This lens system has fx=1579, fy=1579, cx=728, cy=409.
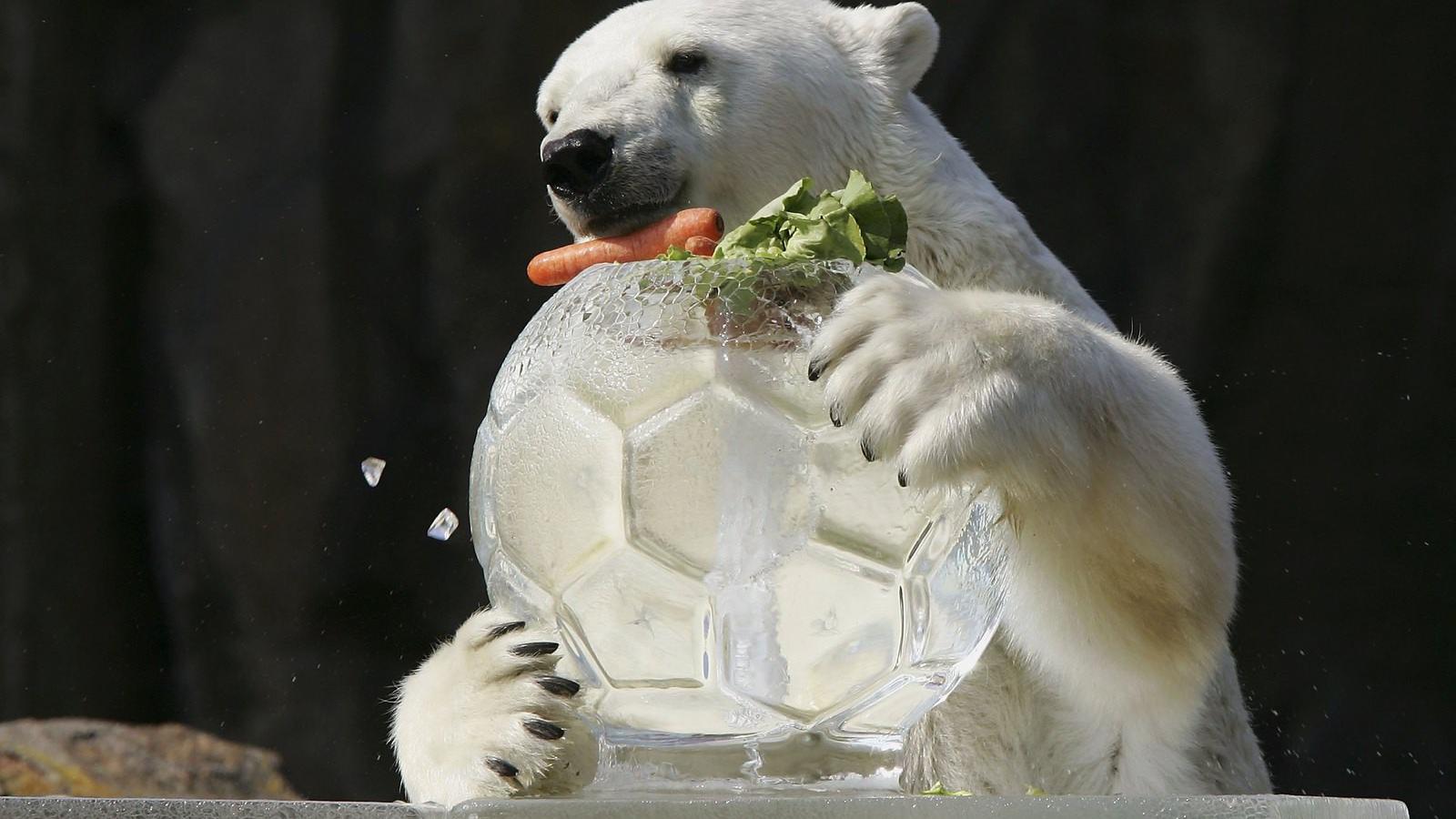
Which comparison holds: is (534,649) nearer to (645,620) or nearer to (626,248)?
(645,620)

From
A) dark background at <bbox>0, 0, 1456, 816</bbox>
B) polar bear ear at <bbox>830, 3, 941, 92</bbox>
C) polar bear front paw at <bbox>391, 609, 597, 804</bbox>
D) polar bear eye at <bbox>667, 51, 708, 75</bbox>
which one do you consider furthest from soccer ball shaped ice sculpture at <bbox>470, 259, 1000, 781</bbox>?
dark background at <bbox>0, 0, 1456, 816</bbox>

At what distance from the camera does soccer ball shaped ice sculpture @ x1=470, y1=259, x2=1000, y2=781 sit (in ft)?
3.77

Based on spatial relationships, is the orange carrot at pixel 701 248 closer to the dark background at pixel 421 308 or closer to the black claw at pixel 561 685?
the black claw at pixel 561 685

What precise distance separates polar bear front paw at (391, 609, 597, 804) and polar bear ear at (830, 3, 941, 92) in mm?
1446

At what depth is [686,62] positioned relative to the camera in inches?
101

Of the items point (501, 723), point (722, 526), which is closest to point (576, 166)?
point (501, 723)

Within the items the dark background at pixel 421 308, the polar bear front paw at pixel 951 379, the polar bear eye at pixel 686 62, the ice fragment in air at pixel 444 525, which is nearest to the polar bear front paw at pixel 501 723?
the ice fragment in air at pixel 444 525

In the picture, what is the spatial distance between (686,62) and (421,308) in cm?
228

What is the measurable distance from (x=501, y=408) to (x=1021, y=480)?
44 centimetres

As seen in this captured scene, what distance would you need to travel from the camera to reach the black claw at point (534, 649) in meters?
1.35

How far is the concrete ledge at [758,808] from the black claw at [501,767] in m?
Answer: 0.51

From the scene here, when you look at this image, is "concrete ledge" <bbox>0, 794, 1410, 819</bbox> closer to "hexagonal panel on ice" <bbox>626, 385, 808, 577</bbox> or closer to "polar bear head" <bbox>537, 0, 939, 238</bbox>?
"hexagonal panel on ice" <bbox>626, 385, 808, 577</bbox>

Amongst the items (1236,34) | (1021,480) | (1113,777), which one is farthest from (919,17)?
(1236,34)

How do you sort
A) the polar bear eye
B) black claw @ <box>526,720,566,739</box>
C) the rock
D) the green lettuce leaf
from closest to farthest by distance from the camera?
the green lettuce leaf < black claw @ <box>526,720,566,739</box> < the polar bear eye < the rock
